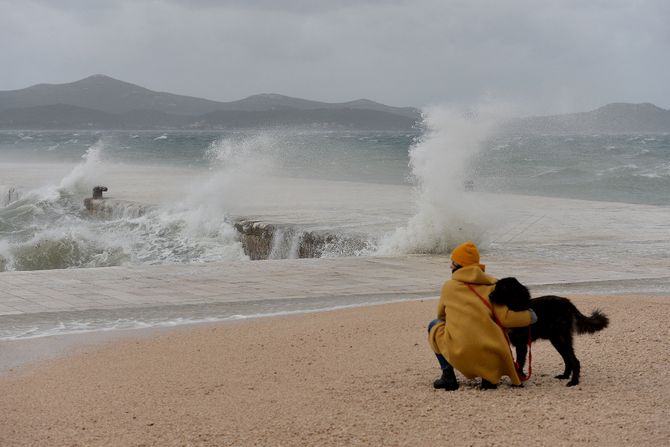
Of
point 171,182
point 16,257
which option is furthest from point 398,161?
point 16,257

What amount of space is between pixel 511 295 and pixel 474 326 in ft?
0.95

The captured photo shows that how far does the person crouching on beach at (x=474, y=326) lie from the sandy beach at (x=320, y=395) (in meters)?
0.14

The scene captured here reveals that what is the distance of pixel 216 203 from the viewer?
21609mm

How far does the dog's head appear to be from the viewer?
19.2 ft

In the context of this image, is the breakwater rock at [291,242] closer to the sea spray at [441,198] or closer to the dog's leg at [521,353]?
the sea spray at [441,198]

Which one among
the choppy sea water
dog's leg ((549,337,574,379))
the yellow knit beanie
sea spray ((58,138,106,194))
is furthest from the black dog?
sea spray ((58,138,106,194))

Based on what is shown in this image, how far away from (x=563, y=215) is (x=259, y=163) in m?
10.8

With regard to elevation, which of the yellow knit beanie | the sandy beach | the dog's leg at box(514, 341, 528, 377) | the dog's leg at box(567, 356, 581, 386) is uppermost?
the yellow knit beanie

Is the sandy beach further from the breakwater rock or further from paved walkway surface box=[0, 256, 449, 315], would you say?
the breakwater rock

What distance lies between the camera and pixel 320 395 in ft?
19.8

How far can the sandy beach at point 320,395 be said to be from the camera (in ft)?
17.2

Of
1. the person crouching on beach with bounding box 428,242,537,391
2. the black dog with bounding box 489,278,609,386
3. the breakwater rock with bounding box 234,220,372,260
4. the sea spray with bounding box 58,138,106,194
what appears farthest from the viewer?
the sea spray with bounding box 58,138,106,194

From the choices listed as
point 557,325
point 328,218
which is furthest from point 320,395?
point 328,218

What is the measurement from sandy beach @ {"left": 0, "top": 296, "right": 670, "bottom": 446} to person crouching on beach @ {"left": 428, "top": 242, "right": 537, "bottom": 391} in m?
0.14
